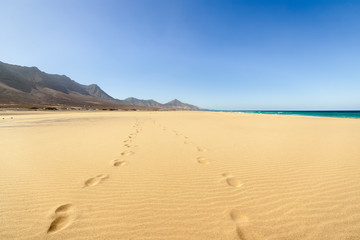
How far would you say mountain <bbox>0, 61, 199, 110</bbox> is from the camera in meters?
62.7

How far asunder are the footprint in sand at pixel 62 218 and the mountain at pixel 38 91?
6597 cm

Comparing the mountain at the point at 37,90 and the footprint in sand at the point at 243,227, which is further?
the mountain at the point at 37,90

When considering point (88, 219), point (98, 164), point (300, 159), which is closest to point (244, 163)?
point (300, 159)

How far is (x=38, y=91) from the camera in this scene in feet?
301

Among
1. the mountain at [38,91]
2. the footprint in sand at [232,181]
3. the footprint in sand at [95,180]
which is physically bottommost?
the footprint in sand at [95,180]

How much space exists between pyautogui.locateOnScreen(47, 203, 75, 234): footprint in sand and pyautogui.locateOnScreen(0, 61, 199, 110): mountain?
65965 mm

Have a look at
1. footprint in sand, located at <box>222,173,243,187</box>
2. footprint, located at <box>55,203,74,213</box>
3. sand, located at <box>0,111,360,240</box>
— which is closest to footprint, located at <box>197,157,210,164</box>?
sand, located at <box>0,111,360,240</box>

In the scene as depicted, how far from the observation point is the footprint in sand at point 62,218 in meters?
1.57

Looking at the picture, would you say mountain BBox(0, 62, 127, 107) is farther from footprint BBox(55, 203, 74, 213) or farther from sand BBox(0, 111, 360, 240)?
footprint BBox(55, 203, 74, 213)

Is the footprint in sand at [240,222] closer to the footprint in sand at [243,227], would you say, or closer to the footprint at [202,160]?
the footprint in sand at [243,227]

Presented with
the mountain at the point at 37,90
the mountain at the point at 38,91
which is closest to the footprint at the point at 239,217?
the mountain at the point at 38,91

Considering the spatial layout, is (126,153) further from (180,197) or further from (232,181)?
(232,181)

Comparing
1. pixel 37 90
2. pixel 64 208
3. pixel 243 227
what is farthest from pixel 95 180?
pixel 37 90

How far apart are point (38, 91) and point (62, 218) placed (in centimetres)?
12628
